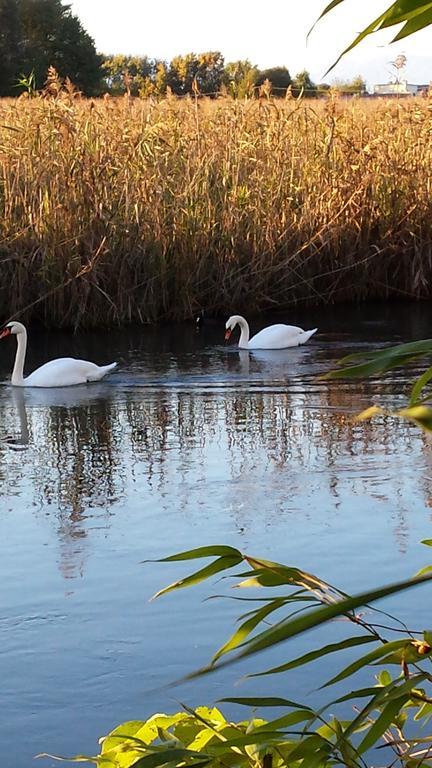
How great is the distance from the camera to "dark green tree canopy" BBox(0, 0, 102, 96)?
4566 centimetres

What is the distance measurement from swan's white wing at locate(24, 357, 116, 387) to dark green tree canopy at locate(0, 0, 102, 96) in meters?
35.0

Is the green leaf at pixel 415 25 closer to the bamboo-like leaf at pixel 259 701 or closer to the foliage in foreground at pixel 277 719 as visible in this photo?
the foliage in foreground at pixel 277 719

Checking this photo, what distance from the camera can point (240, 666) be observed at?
405cm

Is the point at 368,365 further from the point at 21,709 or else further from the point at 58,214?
the point at 58,214

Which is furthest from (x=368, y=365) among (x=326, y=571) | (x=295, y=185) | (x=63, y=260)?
(x=295, y=185)

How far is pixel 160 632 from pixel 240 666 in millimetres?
392

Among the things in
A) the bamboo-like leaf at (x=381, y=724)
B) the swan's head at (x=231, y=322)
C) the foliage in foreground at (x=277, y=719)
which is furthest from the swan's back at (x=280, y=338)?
the bamboo-like leaf at (x=381, y=724)

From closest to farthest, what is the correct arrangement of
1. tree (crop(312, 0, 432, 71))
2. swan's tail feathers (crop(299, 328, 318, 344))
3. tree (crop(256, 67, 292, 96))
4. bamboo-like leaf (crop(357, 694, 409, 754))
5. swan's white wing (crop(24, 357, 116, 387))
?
tree (crop(312, 0, 432, 71))
bamboo-like leaf (crop(357, 694, 409, 754))
swan's white wing (crop(24, 357, 116, 387))
swan's tail feathers (crop(299, 328, 318, 344))
tree (crop(256, 67, 292, 96))

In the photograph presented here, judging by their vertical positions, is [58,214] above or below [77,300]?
above

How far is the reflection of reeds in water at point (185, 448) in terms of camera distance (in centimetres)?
631

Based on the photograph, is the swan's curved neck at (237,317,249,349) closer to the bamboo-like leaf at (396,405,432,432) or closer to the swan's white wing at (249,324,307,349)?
the swan's white wing at (249,324,307,349)

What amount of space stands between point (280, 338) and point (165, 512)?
5.14 metres

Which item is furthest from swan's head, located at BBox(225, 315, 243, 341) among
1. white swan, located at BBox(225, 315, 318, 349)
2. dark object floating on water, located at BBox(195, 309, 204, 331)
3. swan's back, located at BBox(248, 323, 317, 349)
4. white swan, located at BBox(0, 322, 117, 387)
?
white swan, located at BBox(0, 322, 117, 387)

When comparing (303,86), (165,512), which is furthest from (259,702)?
(303,86)
